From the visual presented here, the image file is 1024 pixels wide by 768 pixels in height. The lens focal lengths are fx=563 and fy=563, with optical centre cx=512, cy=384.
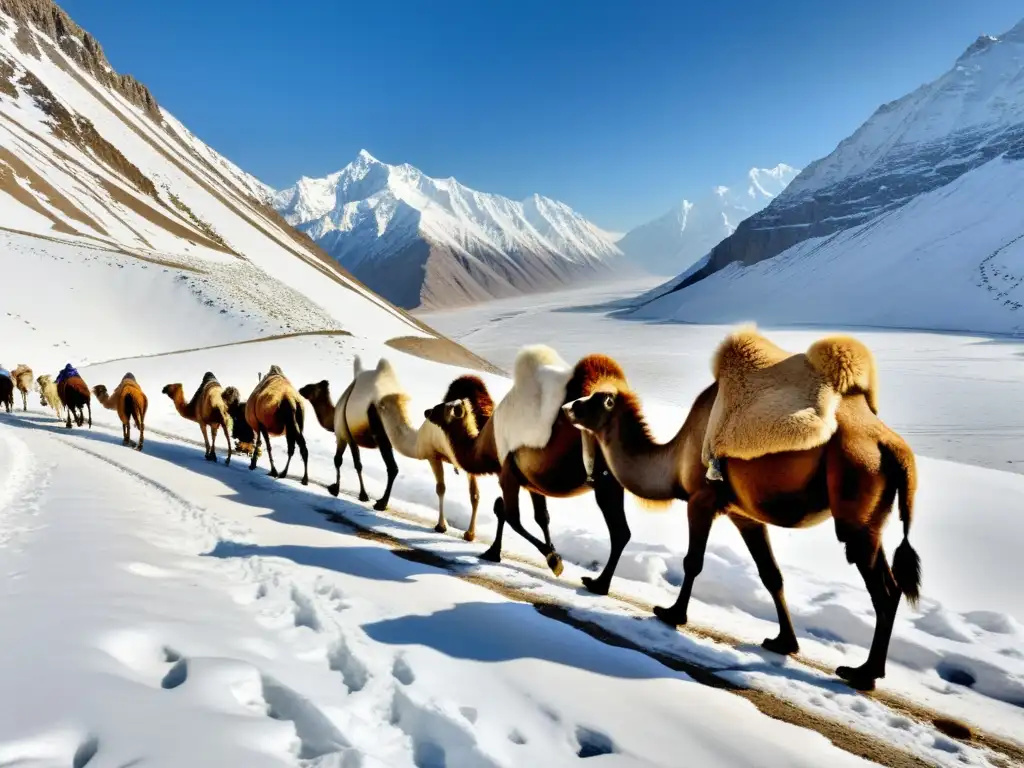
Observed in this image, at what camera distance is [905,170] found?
145500mm

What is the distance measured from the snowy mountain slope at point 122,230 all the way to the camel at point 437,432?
2846 centimetres

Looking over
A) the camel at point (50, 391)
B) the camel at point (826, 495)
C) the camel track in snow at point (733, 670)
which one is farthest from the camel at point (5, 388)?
the camel at point (826, 495)

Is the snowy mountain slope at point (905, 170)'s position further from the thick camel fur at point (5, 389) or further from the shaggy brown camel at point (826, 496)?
the thick camel fur at point (5, 389)

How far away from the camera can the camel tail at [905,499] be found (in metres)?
3.61

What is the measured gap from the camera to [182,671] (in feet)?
9.87

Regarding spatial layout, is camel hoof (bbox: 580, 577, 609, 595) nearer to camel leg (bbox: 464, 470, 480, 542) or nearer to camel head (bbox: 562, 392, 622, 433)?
camel head (bbox: 562, 392, 622, 433)

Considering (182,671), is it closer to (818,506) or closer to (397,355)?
(818,506)

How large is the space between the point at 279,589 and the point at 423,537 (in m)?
2.66

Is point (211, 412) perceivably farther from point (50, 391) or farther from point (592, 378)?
point (50, 391)

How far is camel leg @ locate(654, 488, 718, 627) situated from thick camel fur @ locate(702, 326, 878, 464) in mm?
382

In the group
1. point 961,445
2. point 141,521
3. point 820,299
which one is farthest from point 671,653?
point 820,299

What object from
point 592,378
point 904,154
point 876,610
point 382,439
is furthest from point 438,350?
point 904,154

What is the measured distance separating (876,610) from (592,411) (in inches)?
100.0

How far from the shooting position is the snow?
235ft
